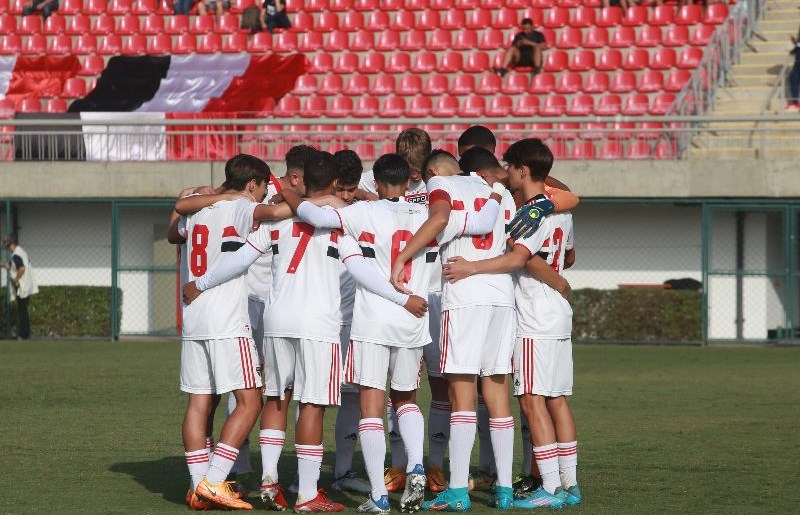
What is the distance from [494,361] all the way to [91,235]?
658 inches

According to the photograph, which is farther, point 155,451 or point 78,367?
point 78,367

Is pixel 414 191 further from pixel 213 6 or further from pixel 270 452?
pixel 213 6

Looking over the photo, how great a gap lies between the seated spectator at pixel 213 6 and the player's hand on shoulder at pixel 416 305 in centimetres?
2030

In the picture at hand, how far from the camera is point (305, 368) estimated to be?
7328 mm

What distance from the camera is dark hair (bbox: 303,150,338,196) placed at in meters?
7.39

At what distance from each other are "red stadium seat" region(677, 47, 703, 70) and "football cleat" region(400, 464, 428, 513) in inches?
679

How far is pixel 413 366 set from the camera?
7.52 metres

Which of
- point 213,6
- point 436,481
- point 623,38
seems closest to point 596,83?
point 623,38

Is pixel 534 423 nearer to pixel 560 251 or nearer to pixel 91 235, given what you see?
pixel 560 251

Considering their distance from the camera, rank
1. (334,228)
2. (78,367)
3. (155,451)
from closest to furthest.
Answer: (334,228) < (155,451) < (78,367)

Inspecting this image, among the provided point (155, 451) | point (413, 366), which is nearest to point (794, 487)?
point (413, 366)

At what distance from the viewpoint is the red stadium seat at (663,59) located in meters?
23.5

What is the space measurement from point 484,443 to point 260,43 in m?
18.5

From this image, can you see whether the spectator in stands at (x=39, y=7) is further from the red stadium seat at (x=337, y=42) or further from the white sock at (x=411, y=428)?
the white sock at (x=411, y=428)
